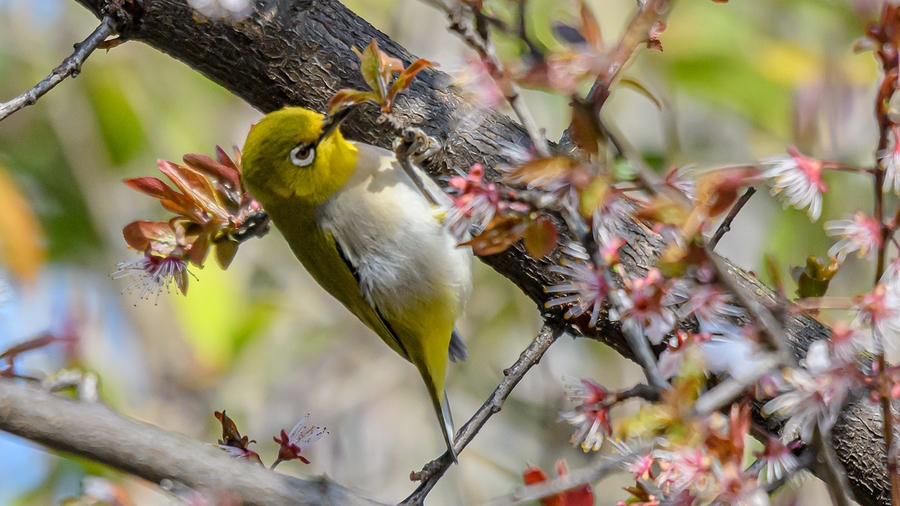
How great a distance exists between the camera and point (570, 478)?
4.14 feet

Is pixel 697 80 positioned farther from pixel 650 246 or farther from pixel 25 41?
pixel 25 41

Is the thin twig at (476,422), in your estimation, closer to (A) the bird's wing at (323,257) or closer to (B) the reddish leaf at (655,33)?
(A) the bird's wing at (323,257)

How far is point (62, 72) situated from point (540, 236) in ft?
4.21

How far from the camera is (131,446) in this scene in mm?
1308

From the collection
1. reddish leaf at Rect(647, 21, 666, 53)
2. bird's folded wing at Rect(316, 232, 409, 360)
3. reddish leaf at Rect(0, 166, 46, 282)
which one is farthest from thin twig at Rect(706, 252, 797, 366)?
reddish leaf at Rect(0, 166, 46, 282)

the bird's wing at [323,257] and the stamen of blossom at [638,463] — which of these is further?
the bird's wing at [323,257]

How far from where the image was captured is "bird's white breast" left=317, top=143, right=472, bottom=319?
245cm

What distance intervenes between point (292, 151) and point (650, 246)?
1051mm

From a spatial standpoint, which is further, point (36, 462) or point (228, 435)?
point (36, 462)

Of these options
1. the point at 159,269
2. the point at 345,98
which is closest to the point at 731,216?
the point at 345,98

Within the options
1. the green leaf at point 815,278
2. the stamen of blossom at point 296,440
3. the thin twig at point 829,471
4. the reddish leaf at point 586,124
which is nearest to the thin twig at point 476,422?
the stamen of blossom at point 296,440

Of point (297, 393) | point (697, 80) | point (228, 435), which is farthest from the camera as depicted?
point (297, 393)

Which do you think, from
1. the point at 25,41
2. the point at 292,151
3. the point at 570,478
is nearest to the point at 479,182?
the point at 570,478

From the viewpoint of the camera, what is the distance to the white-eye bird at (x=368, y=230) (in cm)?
237
